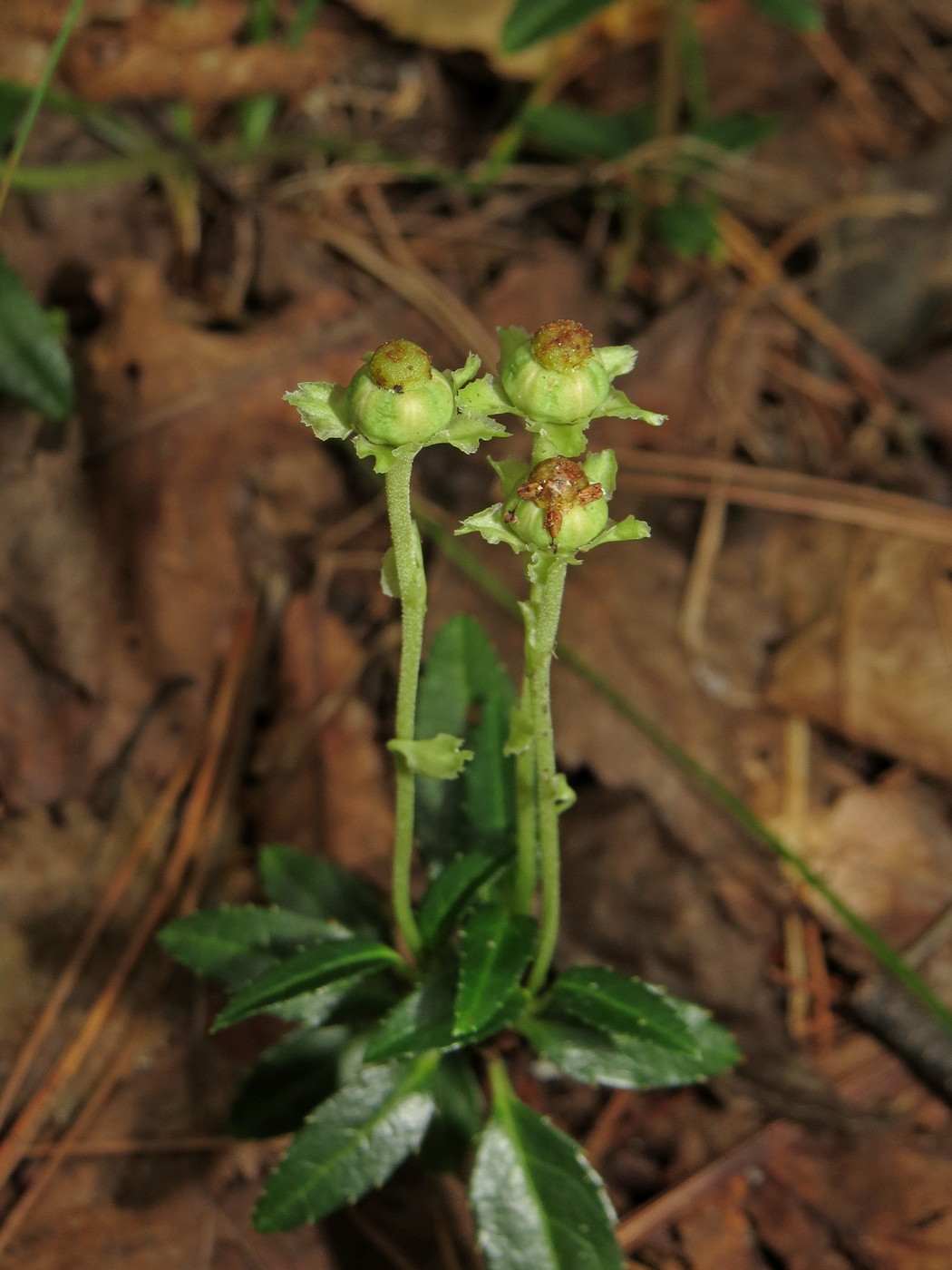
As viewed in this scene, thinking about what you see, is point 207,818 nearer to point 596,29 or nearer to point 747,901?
point 747,901

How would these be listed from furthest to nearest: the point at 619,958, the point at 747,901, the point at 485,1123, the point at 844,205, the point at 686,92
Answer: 1. the point at 686,92
2. the point at 844,205
3. the point at 747,901
4. the point at 619,958
5. the point at 485,1123

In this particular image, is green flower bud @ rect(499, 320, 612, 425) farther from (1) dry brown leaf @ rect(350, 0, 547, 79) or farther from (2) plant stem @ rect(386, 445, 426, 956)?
(1) dry brown leaf @ rect(350, 0, 547, 79)

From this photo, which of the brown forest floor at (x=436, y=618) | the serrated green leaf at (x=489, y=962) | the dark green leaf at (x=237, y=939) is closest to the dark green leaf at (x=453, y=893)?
the serrated green leaf at (x=489, y=962)

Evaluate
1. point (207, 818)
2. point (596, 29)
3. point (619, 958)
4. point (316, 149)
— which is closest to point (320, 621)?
point (207, 818)

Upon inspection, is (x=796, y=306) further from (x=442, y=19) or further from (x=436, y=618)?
(x=436, y=618)

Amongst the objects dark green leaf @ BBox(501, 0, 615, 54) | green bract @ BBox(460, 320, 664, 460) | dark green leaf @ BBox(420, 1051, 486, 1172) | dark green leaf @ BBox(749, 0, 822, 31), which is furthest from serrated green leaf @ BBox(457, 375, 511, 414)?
dark green leaf @ BBox(749, 0, 822, 31)

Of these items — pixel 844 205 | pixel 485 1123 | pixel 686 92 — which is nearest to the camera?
pixel 485 1123
